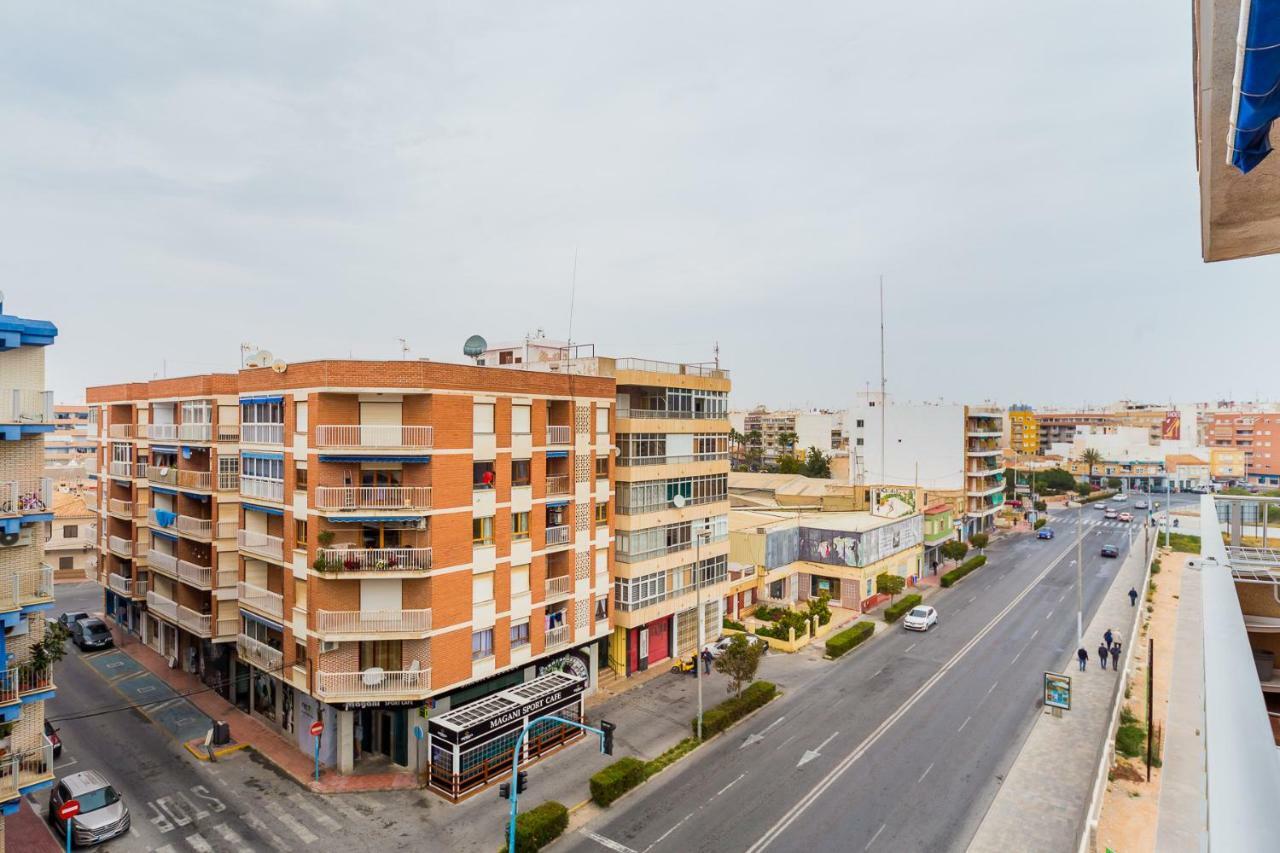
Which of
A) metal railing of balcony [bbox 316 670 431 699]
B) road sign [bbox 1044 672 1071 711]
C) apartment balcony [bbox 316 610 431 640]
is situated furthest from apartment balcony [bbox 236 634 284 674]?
road sign [bbox 1044 672 1071 711]

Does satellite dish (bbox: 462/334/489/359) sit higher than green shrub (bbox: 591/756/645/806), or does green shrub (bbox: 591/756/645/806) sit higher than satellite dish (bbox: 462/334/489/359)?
satellite dish (bbox: 462/334/489/359)

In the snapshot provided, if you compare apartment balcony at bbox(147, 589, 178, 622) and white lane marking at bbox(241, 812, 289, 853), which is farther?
apartment balcony at bbox(147, 589, 178, 622)

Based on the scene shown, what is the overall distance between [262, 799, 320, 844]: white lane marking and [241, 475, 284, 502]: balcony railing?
1154cm

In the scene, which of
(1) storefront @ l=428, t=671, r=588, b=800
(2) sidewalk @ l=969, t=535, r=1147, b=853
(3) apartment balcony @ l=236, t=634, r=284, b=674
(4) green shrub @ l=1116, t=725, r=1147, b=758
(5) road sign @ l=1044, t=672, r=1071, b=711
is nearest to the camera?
(2) sidewalk @ l=969, t=535, r=1147, b=853

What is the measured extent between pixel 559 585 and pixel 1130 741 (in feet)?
79.9

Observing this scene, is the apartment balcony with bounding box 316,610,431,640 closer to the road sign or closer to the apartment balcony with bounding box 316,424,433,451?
the apartment balcony with bounding box 316,424,433,451

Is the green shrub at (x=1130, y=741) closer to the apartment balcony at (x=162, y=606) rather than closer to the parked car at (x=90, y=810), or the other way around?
the parked car at (x=90, y=810)

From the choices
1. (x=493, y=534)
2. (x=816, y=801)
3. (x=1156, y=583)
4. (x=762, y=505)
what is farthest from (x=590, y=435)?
(x=1156, y=583)

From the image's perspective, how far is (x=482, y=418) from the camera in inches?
1152

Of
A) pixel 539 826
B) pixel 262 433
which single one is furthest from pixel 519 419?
pixel 539 826

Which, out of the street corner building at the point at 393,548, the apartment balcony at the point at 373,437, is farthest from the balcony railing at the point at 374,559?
the apartment balcony at the point at 373,437

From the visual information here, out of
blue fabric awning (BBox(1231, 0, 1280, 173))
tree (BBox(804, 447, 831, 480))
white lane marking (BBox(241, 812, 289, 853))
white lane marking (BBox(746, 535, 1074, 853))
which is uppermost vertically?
blue fabric awning (BBox(1231, 0, 1280, 173))

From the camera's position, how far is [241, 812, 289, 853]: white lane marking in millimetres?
22594

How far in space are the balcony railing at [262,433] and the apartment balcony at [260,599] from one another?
21.4ft
